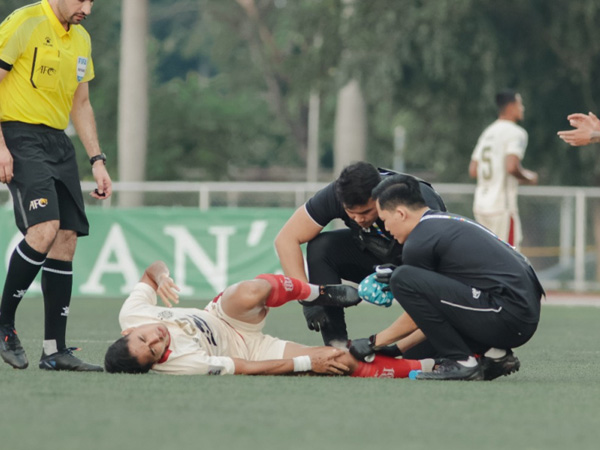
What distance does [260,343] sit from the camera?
273 inches

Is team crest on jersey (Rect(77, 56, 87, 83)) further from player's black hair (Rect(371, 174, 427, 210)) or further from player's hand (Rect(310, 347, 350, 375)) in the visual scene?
player's hand (Rect(310, 347, 350, 375))

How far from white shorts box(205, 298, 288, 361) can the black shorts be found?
102 cm

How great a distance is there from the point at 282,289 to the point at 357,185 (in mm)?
696

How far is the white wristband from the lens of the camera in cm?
670

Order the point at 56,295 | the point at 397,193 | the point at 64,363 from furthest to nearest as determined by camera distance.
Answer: the point at 56,295 < the point at 64,363 < the point at 397,193

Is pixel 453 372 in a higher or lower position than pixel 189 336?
lower

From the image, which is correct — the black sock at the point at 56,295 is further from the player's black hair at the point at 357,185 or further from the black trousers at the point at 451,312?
the black trousers at the point at 451,312

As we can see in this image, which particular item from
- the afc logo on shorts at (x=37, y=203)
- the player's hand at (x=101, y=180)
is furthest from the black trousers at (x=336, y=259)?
the afc logo on shorts at (x=37, y=203)

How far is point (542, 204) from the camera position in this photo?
63.0ft

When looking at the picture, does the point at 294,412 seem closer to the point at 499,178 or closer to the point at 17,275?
the point at 17,275

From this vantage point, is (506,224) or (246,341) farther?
(506,224)

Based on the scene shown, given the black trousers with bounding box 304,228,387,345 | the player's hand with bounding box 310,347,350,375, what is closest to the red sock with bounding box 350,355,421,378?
the player's hand with bounding box 310,347,350,375

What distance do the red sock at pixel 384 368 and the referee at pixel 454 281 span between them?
198 mm

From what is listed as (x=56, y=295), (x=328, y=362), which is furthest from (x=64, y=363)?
(x=328, y=362)
